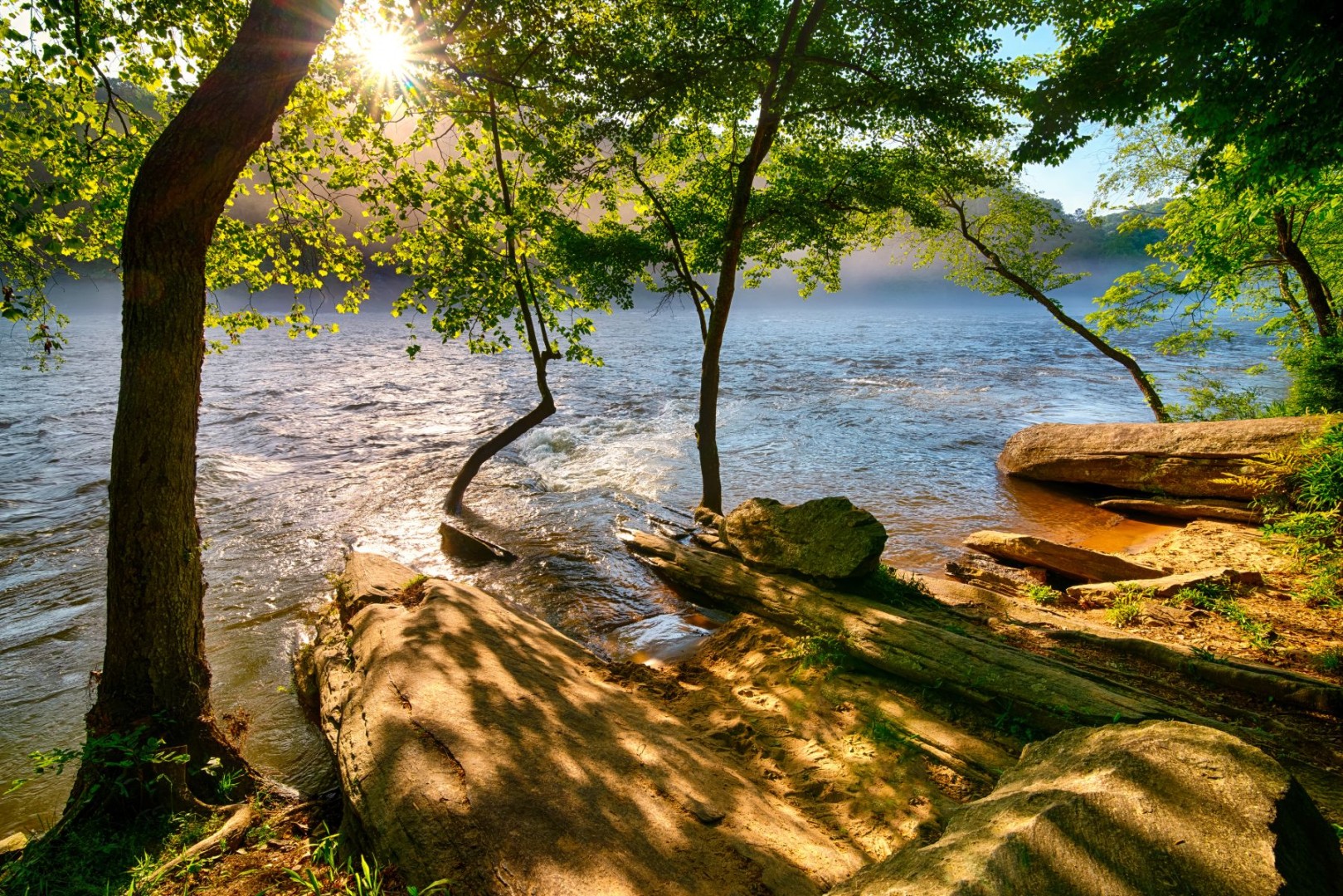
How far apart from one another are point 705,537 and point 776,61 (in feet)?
24.5

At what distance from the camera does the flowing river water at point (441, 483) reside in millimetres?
7102

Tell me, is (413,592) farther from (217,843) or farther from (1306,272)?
(1306,272)

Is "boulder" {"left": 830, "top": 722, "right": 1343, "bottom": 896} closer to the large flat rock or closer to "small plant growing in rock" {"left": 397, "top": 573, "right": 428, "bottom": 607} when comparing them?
A: the large flat rock

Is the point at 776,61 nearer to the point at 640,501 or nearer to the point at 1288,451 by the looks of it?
the point at 640,501

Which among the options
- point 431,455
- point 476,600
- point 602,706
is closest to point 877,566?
Answer: point 602,706

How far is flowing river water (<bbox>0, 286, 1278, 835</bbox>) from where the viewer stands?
7102mm

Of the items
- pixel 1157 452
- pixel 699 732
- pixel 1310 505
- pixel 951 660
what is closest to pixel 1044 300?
pixel 1157 452

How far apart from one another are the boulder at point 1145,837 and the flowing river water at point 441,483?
4640 millimetres

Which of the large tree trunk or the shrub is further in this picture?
the shrub

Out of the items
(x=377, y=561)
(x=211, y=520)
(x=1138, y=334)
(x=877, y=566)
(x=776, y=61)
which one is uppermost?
(x=1138, y=334)

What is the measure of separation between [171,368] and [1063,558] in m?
11.1

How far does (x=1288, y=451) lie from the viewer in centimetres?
977

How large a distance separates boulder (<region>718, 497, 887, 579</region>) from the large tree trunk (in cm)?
545

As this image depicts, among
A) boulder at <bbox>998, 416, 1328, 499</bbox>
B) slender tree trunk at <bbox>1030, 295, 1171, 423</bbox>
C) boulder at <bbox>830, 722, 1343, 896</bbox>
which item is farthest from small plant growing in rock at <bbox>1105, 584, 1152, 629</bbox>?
slender tree trunk at <bbox>1030, 295, 1171, 423</bbox>
